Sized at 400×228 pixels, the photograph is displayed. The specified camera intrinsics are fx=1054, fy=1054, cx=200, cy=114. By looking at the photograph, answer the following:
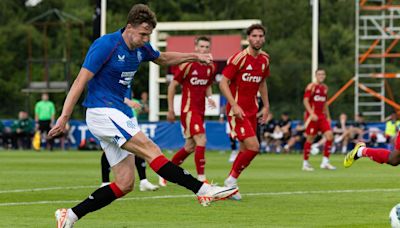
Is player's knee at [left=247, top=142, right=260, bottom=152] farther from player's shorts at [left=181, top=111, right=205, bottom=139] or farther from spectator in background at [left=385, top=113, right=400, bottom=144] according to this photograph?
spectator in background at [left=385, top=113, right=400, bottom=144]

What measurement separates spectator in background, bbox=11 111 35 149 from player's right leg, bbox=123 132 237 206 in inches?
1178

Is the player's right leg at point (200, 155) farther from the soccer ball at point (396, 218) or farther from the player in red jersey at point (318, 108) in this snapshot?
the soccer ball at point (396, 218)

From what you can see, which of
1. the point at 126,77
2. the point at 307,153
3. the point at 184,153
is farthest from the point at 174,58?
the point at 307,153

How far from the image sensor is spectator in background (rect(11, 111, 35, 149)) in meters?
39.3

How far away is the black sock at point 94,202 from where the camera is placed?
10.1 meters

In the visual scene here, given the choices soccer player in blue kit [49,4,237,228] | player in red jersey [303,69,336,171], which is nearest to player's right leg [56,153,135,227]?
Result: soccer player in blue kit [49,4,237,228]

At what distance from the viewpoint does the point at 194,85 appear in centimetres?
1734

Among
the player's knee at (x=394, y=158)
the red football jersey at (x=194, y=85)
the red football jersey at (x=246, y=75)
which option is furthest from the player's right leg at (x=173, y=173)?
the red football jersey at (x=194, y=85)

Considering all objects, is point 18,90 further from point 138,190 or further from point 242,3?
point 138,190

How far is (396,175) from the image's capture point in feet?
68.5

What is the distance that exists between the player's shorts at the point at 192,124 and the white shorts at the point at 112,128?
6871mm

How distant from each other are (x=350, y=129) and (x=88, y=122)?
26.2 m

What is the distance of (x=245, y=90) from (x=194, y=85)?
207cm

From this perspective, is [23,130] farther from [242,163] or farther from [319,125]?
[242,163]
